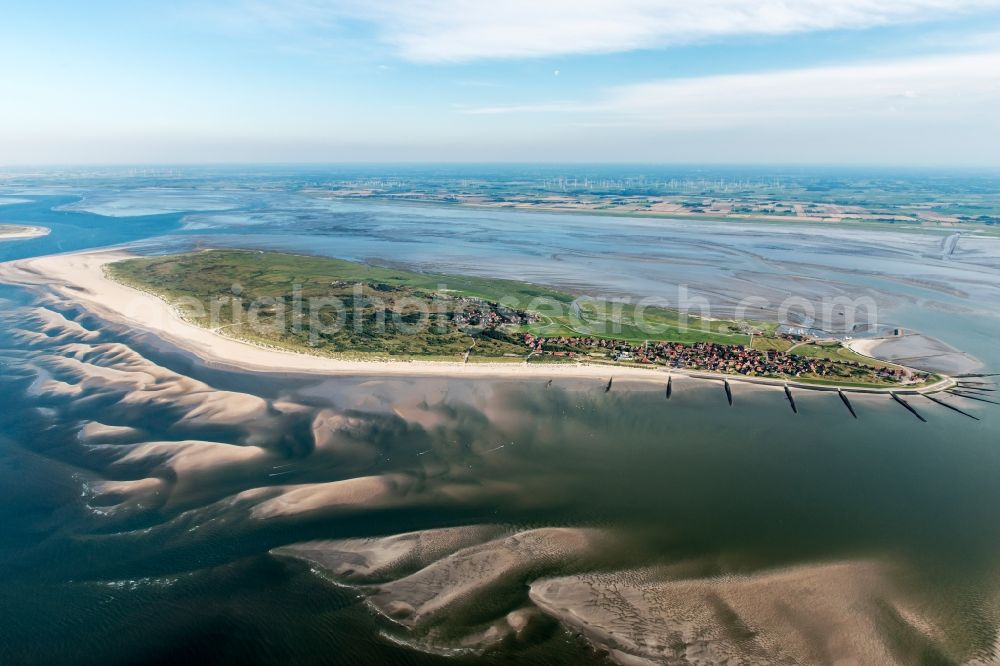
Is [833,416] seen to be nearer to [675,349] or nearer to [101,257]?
[675,349]

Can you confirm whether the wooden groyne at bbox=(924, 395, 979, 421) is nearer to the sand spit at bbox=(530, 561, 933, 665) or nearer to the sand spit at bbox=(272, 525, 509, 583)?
the sand spit at bbox=(530, 561, 933, 665)

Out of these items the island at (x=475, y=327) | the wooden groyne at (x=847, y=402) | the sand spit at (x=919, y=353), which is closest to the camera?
the wooden groyne at (x=847, y=402)

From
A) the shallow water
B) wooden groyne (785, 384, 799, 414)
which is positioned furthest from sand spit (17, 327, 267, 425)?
wooden groyne (785, 384, 799, 414)

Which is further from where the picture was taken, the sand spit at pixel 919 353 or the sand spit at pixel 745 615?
the sand spit at pixel 919 353

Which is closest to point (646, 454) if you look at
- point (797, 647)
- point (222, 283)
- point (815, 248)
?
point (797, 647)

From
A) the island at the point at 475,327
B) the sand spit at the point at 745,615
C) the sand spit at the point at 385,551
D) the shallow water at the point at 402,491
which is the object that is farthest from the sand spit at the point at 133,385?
the sand spit at the point at 745,615

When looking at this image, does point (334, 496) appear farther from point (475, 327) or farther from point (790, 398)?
point (790, 398)

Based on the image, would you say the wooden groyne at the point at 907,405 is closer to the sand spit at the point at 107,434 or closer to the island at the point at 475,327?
the island at the point at 475,327
